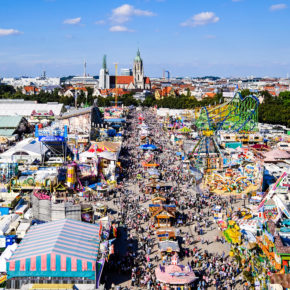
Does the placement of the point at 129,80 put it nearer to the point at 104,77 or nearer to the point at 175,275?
the point at 104,77

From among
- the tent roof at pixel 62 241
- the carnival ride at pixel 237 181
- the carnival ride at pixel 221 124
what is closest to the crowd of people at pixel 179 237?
the carnival ride at pixel 237 181

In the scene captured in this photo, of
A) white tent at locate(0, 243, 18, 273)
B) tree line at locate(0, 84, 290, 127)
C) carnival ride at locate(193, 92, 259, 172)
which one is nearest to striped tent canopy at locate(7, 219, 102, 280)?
white tent at locate(0, 243, 18, 273)

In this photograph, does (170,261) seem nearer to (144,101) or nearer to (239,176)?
(239,176)

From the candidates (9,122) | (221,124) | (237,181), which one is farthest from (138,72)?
(237,181)

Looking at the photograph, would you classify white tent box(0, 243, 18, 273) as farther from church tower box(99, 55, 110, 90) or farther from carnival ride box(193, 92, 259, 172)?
church tower box(99, 55, 110, 90)

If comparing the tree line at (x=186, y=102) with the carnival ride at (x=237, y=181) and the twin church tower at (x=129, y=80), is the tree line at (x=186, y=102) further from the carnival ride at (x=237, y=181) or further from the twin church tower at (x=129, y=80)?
the carnival ride at (x=237, y=181)

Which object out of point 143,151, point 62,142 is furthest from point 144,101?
point 62,142
